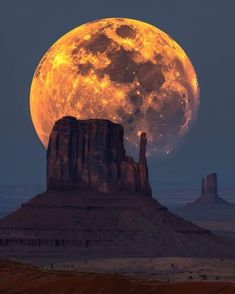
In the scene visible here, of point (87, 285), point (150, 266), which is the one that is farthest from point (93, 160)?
point (87, 285)

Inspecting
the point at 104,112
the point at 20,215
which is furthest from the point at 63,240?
the point at 104,112

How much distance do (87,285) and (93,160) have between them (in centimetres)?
13134

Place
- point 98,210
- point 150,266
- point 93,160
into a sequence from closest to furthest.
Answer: point 150,266, point 98,210, point 93,160

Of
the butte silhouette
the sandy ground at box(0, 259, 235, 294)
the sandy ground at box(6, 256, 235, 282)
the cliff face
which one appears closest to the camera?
the sandy ground at box(0, 259, 235, 294)

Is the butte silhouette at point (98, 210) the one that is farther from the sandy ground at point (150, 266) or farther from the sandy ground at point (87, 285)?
the sandy ground at point (87, 285)

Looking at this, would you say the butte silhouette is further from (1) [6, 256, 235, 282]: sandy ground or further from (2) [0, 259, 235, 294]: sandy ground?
(2) [0, 259, 235, 294]: sandy ground

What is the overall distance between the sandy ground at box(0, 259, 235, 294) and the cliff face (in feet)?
393

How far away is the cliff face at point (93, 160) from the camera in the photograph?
181m

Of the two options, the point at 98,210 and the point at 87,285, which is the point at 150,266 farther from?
the point at 87,285

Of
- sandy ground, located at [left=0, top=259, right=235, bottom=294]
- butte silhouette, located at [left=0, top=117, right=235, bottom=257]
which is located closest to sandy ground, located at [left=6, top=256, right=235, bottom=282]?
butte silhouette, located at [left=0, top=117, right=235, bottom=257]

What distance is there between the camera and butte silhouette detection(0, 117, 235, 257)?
574 ft

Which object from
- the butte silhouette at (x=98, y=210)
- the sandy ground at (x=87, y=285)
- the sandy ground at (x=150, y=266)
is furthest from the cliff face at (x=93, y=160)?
the sandy ground at (x=87, y=285)

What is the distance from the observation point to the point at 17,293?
5456cm

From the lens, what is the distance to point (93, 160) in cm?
18325
